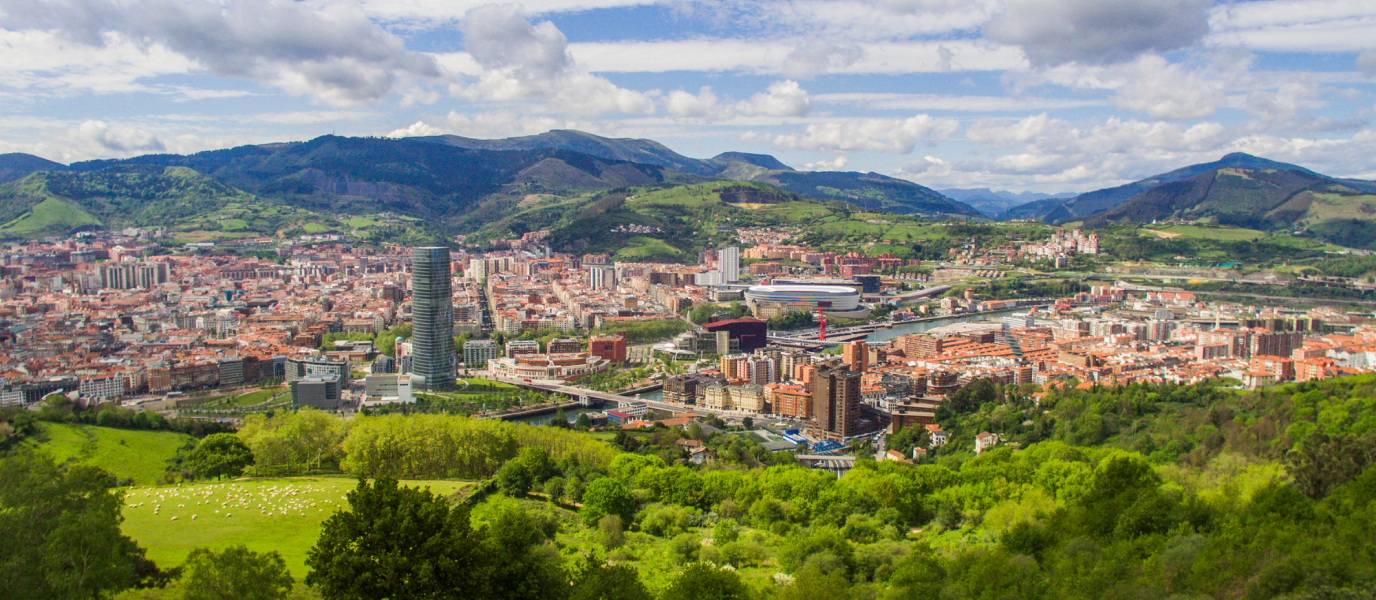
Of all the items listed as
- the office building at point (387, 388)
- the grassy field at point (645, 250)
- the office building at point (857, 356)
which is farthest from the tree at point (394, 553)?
the grassy field at point (645, 250)

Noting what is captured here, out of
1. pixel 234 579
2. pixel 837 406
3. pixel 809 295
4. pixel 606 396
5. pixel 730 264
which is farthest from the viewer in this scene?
pixel 730 264

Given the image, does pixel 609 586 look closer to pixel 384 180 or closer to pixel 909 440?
pixel 909 440

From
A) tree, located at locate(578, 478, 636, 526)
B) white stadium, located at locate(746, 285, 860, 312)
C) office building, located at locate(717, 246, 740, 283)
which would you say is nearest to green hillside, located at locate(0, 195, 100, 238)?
office building, located at locate(717, 246, 740, 283)

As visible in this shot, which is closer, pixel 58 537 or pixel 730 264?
pixel 58 537

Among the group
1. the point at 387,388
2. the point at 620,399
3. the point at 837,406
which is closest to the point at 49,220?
the point at 387,388

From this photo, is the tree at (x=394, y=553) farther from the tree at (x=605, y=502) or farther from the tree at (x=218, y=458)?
→ the tree at (x=218, y=458)

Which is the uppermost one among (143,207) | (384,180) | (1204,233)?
(384,180)
